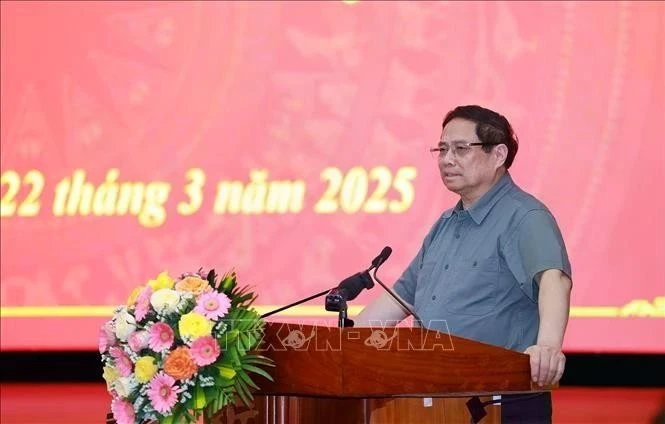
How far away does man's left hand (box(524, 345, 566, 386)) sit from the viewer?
7.10 ft

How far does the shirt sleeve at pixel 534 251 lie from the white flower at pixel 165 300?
0.80 meters

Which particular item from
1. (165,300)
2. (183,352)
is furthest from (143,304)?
(183,352)

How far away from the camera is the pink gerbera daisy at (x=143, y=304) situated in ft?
7.17

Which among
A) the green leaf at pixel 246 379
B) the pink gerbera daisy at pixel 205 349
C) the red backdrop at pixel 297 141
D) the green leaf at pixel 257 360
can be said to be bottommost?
the green leaf at pixel 246 379

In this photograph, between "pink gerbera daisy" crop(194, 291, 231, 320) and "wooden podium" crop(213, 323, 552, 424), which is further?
"pink gerbera daisy" crop(194, 291, 231, 320)

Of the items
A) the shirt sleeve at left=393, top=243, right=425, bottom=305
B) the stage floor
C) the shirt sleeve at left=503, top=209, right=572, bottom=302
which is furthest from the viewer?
the stage floor

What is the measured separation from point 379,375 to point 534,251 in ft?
1.92

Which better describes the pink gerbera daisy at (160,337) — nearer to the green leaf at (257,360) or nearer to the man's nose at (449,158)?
the green leaf at (257,360)

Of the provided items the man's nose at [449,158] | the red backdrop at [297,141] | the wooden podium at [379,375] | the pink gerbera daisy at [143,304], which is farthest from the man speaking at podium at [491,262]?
the red backdrop at [297,141]

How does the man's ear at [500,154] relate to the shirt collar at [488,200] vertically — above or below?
above

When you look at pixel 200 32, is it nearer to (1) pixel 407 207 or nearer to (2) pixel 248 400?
(1) pixel 407 207

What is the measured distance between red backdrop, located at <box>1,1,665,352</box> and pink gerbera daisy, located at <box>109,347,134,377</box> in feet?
9.20

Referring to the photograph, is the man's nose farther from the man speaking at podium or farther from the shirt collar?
the shirt collar

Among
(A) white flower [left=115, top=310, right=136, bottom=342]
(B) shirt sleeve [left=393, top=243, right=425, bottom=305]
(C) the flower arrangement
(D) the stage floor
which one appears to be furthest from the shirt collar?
(D) the stage floor
